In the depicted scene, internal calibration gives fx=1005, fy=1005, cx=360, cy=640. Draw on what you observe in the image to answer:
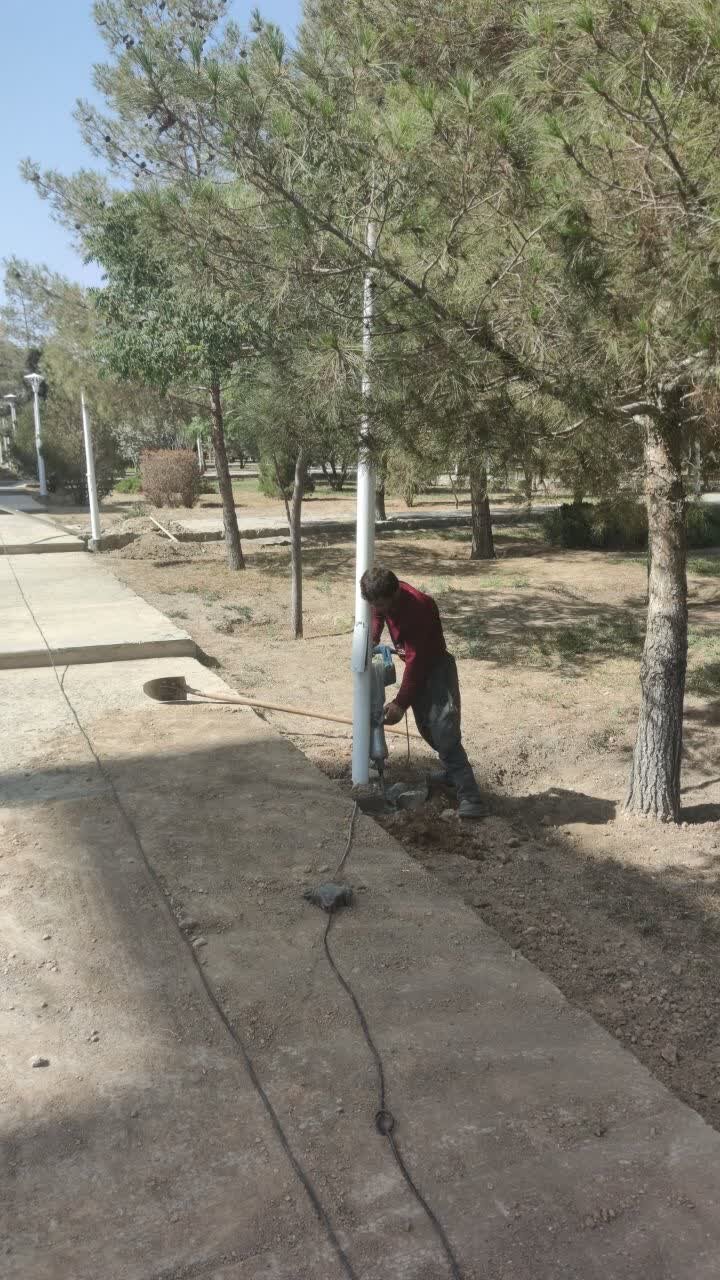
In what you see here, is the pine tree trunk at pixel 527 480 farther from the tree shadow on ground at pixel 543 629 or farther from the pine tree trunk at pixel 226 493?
the pine tree trunk at pixel 226 493

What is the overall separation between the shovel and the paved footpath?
6.95 ft

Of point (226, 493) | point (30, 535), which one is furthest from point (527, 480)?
point (30, 535)

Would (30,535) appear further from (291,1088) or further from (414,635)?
(291,1088)

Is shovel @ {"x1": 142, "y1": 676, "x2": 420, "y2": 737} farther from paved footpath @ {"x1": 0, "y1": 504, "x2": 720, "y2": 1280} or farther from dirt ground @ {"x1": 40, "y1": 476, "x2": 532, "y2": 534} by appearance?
dirt ground @ {"x1": 40, "y1": 476, "x2": 532, "y2": 534}

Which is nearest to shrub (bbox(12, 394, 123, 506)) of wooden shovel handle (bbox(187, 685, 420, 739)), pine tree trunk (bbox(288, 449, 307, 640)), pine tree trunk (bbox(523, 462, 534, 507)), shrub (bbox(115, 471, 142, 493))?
shrub (bbox(115, 471, 142, 493))

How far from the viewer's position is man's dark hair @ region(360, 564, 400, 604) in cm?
477

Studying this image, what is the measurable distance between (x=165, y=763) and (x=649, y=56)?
151 inches

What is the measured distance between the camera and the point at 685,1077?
306cm

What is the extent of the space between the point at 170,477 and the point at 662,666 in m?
20.4

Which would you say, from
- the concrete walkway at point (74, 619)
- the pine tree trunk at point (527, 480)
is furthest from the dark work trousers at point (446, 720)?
the concrete walkway at point (74, 619)

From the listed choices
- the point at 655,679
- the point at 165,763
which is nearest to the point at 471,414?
the point at 655,679

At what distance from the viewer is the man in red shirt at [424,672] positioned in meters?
4.89

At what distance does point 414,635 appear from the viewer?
16.4 ft

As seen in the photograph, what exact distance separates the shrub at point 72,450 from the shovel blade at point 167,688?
60.8 feet
